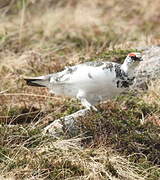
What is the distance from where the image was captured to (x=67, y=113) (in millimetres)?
5195

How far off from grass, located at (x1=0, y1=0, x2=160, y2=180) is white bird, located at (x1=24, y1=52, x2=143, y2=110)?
0.18 m

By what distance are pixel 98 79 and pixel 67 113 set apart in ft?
2.85

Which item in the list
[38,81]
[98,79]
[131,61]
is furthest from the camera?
[38,81]

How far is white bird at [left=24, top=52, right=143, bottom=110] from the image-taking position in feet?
14.6

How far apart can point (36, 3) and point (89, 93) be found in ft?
19.5

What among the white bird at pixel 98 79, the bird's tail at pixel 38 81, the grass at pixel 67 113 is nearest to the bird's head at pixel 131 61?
the white bird at pixel 98 79

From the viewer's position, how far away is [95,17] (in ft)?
30.5

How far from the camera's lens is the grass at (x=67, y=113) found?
4105mm

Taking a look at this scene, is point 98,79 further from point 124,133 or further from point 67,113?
point 67,113

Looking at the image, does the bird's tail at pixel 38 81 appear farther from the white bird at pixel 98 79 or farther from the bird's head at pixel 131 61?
the bird's head at pixel 131 61

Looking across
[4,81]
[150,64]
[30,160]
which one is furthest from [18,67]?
[30,160]

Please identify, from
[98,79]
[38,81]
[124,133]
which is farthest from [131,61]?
[38,81]

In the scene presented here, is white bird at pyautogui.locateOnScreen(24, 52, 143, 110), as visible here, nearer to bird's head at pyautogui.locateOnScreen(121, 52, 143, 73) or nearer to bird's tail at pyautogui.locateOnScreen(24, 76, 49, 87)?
bird's head at pyautogui.locateOnScreen(121, 52, 143, 73)

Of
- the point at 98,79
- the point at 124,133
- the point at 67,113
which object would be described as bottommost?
the point at 67,113
